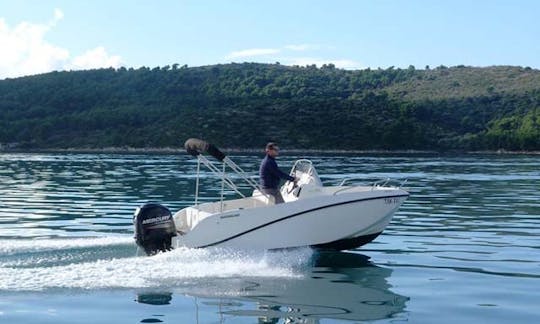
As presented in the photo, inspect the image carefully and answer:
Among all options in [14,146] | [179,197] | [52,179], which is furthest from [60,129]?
[179,197]

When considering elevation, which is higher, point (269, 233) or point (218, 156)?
point (218, 156)

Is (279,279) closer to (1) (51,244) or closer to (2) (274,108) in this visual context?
(1) (51,244)

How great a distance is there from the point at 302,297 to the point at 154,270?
253cm

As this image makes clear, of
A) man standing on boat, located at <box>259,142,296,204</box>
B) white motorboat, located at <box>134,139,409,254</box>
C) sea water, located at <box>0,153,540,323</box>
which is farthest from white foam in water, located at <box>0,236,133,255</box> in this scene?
man standing on boat, located at <box>259,142,296,204</box>

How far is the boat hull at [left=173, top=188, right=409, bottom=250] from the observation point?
45.3ft

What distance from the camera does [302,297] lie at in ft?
36.8

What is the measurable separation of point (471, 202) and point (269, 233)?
14952 mm

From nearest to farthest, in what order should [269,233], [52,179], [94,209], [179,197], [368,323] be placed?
[368,323] → [269,233] → [94,209] → [179,197] → [52,179]

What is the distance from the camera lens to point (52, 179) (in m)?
41.2

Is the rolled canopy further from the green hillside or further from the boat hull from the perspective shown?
the green hillside

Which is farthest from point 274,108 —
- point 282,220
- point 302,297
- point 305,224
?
point 302,297

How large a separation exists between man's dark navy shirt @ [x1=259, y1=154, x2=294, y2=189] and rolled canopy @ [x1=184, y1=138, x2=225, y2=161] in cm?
83

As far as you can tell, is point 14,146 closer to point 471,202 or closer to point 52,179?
point 52,179

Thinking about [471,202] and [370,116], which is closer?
[471,202]
